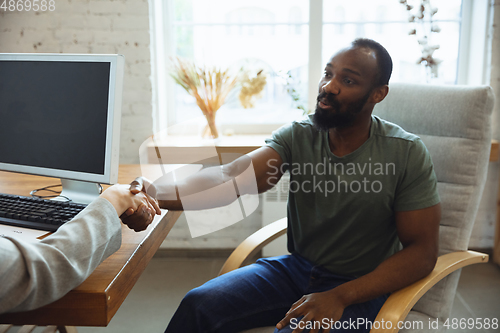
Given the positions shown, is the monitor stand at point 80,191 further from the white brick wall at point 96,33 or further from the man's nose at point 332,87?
the white brick wall at point 96,33

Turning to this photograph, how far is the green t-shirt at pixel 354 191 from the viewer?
1.21m

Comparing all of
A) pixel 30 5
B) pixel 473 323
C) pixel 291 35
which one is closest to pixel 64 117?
pixel 30 5

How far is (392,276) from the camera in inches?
43.5

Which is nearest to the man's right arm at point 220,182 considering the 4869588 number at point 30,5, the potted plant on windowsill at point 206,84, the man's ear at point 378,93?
the man's ear at point 378,93

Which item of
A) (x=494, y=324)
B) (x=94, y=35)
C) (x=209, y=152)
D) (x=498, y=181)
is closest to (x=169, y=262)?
(x=209, y=152)

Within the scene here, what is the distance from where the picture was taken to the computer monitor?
108cm

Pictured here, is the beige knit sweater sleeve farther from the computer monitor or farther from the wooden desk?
the computer monitor

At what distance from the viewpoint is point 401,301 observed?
40.4 inches

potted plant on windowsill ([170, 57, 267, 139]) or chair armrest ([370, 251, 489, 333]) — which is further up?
potted plant on windowsill ([170, 57, 267, 139])

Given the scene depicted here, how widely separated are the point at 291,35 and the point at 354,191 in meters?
1.51

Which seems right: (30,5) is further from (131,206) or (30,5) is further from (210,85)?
(131,206)

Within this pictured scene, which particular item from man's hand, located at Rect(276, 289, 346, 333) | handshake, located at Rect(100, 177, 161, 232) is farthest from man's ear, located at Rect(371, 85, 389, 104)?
handshake, located at Rect(100, 177, 161, 232)

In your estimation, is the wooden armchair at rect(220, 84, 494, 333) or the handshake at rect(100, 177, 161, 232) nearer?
the handshake at rect(100, 177, 161, 232)

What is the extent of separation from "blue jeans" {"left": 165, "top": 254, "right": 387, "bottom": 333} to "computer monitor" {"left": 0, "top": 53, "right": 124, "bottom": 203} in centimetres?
42
